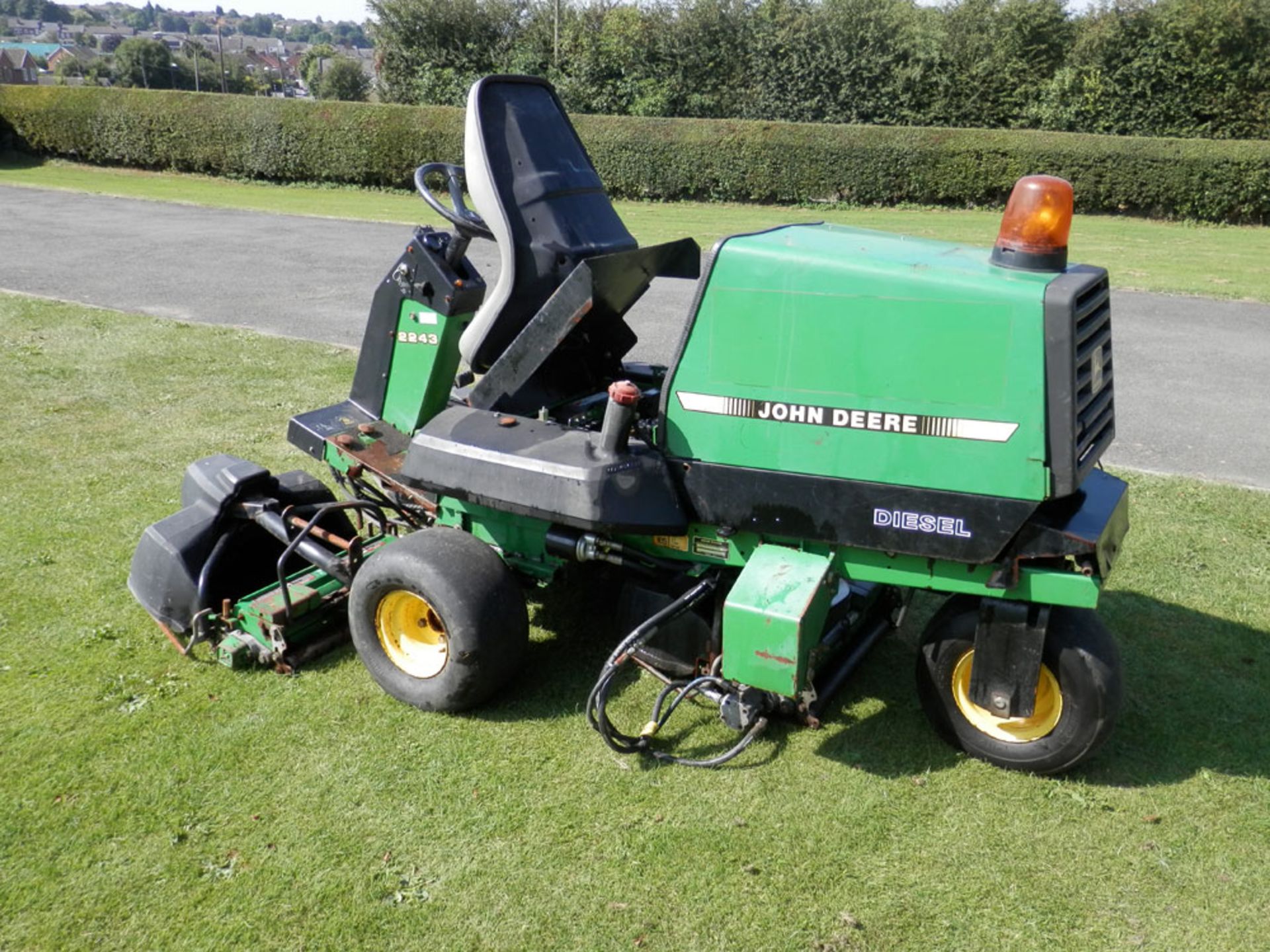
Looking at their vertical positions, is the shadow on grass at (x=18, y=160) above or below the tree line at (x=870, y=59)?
below

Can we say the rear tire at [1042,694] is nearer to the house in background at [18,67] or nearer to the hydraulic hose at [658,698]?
the hydraulic hose at [658,698]

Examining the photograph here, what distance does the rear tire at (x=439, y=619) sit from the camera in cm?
395

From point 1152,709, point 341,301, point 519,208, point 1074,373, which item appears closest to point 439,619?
point 519,208

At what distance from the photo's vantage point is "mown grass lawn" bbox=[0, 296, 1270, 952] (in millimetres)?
3184

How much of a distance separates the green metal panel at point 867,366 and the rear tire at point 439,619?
2.89ft

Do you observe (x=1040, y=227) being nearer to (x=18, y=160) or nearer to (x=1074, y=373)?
(x=1074, y=373)

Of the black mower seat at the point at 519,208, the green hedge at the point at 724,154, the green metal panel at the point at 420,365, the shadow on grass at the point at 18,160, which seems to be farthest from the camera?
the shadow on grass at the point at 18,160

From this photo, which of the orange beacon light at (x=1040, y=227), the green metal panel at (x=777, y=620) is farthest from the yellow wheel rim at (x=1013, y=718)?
the orange beacon light at (x=1040, y=227)

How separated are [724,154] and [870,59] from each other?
7204mm

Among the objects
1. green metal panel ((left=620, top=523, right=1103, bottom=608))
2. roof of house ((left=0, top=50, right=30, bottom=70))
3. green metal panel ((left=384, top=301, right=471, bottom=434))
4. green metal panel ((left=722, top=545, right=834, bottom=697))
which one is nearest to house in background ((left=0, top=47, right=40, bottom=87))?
roof of house ((left=0, top=50, right=30, bottom=70))

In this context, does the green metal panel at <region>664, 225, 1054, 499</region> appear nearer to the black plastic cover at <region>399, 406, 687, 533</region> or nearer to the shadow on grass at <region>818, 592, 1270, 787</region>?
the black plastic cover at <region>399, 406, 687, 533</region>

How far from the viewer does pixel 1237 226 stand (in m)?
20.9

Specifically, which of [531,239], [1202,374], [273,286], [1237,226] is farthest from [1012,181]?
[531,239]

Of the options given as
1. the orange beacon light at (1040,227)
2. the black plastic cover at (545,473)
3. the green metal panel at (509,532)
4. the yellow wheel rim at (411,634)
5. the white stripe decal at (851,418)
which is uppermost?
the orange beacon light at (1040,227)
